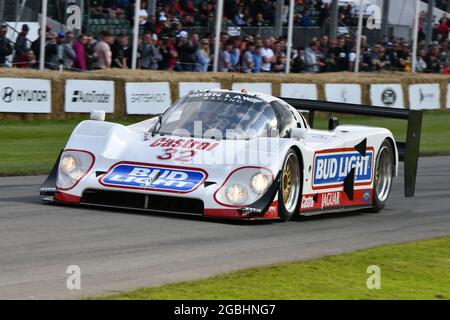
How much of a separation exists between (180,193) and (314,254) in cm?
175

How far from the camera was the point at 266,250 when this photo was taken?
9438 millimetres

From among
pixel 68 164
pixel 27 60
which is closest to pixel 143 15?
pixel 27 60

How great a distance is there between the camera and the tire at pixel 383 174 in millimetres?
13162

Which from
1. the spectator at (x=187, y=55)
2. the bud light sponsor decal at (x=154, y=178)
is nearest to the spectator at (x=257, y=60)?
the spectator at (x=187, y=55)

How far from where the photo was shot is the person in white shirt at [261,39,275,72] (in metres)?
29.2

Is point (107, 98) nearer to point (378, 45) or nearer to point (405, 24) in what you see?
point (378, 45)

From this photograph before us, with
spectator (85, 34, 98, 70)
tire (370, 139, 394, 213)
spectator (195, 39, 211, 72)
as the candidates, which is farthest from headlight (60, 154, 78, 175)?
spectator (195, 39, 211, 72)

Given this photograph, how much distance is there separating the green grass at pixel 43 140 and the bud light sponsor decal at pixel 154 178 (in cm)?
429

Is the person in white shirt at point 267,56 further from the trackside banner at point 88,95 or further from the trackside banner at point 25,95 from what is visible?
the trackside banner at point 25,95

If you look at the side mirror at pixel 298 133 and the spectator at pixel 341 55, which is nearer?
the side mirror at pixel 298 133

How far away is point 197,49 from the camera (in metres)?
27.2

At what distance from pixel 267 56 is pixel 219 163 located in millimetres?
18740
